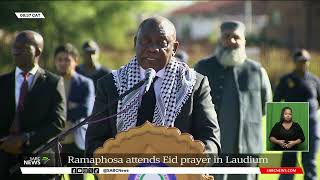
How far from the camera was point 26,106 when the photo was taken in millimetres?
4184

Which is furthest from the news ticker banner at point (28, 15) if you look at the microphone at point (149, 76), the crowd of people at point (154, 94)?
the microphone at point (149, 76)

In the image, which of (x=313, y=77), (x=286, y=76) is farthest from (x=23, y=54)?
(x=313, y=77)

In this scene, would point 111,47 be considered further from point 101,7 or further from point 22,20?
point 22,20

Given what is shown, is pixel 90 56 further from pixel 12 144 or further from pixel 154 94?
pixel 154 94

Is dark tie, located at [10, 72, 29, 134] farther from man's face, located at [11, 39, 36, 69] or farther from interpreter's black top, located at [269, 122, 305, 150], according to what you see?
interpreter's black top, located at [269, 122, 305, 150]

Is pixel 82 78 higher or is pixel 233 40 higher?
pixel 233 40

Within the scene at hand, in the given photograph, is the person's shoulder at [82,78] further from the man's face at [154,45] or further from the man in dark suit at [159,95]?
the man's face at [154,45]

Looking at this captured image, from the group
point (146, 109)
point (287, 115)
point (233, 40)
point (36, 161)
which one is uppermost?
point (233, 40)

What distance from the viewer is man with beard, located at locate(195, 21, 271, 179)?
5.02 metres

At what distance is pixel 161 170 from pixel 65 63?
2.91 m

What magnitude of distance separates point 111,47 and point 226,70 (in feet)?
4.17

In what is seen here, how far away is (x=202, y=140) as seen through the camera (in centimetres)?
317

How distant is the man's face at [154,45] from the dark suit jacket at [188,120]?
0.19 meters

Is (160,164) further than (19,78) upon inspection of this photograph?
No
